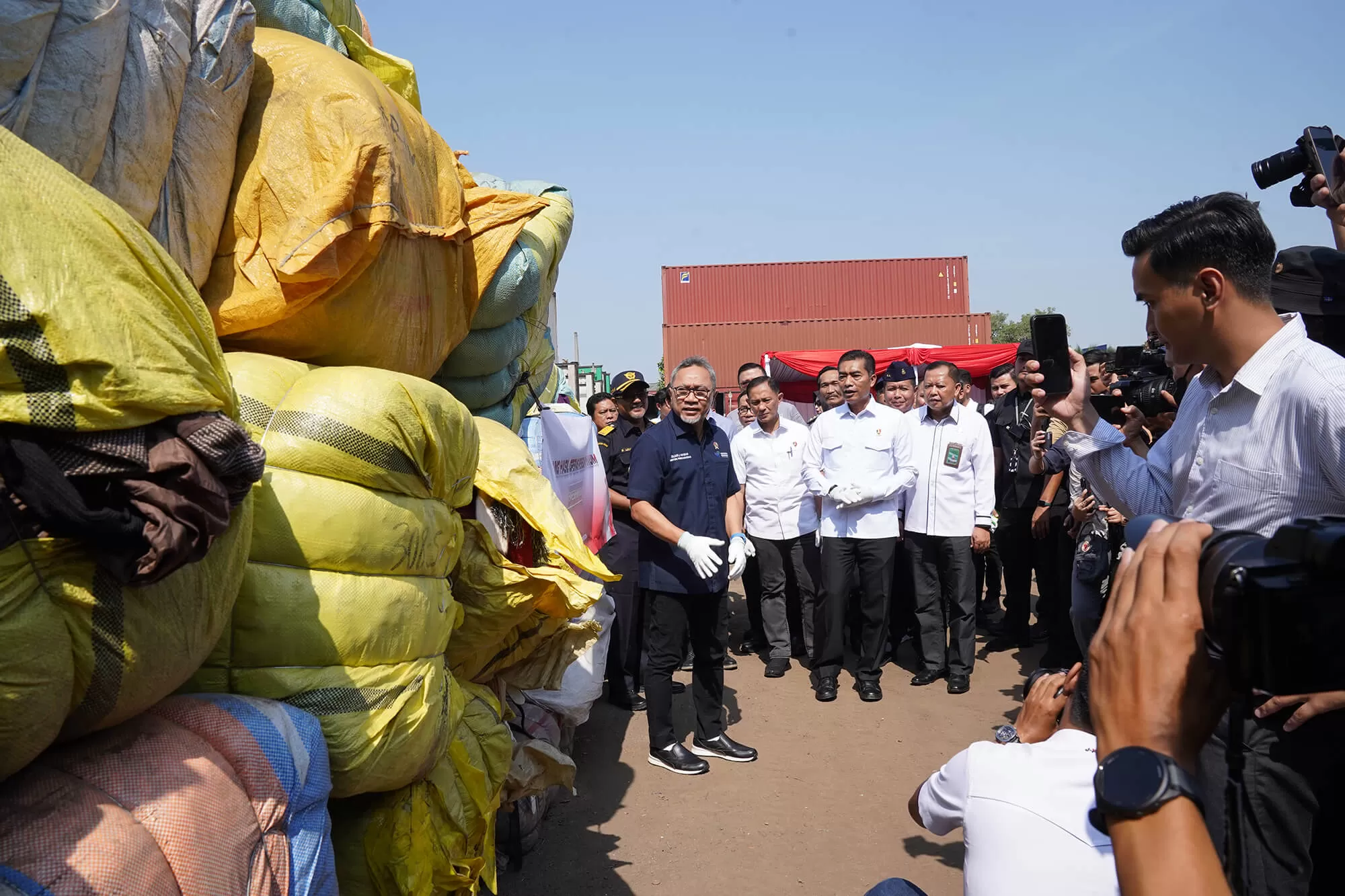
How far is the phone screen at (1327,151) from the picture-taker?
2.37m

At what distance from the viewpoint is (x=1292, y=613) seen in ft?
2.53

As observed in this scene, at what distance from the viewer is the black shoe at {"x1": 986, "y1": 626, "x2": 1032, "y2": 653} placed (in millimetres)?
6574

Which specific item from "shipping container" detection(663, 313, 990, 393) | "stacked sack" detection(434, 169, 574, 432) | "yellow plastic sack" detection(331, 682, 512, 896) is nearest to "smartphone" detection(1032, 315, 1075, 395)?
"stacked sack" detection(434, 169, 574, 432)

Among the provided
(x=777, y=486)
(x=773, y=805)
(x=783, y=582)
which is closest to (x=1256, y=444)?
(x=773, y=805)

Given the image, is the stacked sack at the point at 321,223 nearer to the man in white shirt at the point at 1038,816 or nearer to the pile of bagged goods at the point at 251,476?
the pile of bagged goods at the point at 251,476

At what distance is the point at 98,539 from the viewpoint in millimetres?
1153

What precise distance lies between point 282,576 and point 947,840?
303cm

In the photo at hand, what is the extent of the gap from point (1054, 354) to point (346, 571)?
1.80 metres

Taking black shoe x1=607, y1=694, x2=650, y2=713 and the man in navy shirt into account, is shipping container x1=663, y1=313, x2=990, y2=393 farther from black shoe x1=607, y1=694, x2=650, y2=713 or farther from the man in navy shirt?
the man in navy shirt

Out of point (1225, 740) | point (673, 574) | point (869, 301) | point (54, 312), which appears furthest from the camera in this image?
point (869, 301)

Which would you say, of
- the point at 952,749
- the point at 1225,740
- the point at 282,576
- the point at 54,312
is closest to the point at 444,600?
the point at 282,576

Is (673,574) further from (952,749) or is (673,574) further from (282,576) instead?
(282,576)

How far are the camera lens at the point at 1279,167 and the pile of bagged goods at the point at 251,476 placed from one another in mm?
2107

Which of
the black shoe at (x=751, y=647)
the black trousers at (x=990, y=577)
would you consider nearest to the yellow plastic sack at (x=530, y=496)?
the black shoe at (x=751, y=647)
